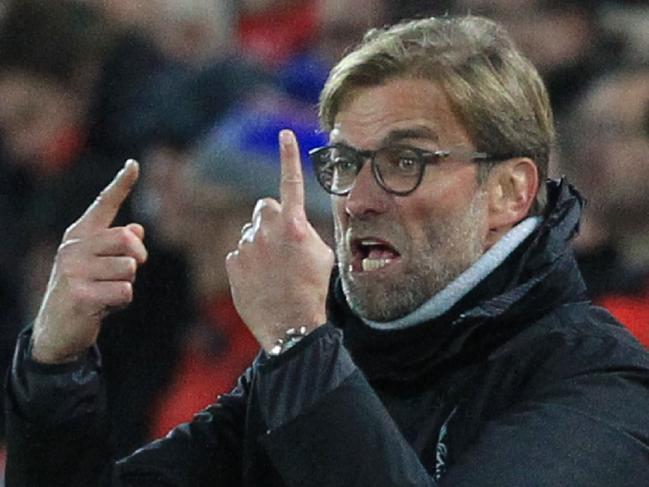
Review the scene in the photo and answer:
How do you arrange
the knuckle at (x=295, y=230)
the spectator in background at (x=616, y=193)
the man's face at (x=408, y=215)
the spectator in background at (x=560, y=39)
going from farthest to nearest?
the spectator in background at (x=560, y=39)
the spectator in background at (x=616, y=193)
the man's face at (x=408, y=215)
the knuckle at (x=295, y=230)

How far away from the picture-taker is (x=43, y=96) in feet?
17.1

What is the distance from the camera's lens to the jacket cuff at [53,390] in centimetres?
270

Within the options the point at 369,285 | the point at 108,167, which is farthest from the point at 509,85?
the point at 108,167

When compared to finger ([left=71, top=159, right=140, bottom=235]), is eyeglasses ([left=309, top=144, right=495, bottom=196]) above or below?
below

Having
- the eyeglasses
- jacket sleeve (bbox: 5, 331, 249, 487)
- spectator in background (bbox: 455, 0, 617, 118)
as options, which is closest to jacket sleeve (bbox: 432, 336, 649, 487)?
the eyeglasses

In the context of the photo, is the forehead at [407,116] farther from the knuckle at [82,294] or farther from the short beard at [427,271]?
the knuckle at [82,294]

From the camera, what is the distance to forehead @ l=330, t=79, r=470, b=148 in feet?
8.76

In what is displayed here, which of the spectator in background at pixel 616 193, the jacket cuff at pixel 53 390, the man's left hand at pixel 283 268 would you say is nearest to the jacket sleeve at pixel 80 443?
the jacket cuff at pixel 53 390

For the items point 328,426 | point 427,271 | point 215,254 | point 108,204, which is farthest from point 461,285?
Result: point 215,254

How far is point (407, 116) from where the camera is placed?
8.79 feet

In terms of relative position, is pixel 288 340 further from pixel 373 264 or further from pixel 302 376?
pixel 373 264

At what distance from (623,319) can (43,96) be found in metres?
2.18

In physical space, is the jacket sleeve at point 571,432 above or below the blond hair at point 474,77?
below

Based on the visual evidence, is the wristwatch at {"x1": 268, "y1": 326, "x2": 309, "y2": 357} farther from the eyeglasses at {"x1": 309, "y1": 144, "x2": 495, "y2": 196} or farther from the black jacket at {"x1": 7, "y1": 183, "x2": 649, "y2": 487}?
the eyeglasses at {"x1": 309, "y1": 144, "x2": 495, "y2": 196}
